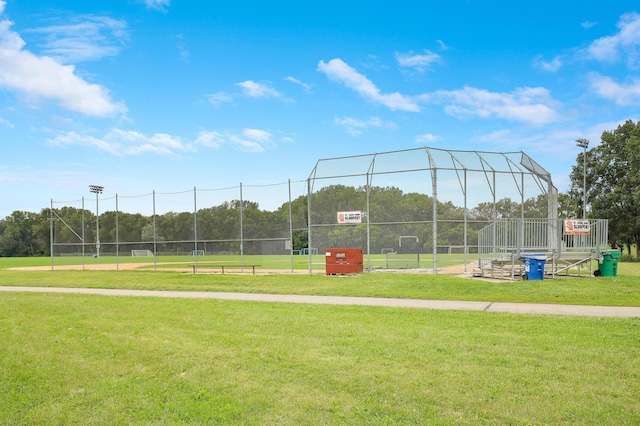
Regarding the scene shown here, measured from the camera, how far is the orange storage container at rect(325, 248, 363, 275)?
785 inches

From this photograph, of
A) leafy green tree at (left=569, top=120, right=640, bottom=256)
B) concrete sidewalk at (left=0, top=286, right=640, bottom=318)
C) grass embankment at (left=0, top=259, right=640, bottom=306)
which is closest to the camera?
concrete sidewalk at (left=0, top=286, right=640, bottom=318)

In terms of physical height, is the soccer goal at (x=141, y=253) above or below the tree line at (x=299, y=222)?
below

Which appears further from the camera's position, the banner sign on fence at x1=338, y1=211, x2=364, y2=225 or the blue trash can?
the banner sign on fence at x1=338, y1=211, x2=364, y2=225

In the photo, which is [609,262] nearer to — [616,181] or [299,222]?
[299,222]

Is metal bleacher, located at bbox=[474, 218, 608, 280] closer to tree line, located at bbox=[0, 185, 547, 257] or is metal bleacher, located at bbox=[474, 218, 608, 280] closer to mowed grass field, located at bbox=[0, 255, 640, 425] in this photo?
tree line, located at bbox=[0, 185, 547, 257]

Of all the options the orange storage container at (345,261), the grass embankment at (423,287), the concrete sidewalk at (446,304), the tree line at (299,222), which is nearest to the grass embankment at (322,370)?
the concrete sidewalk at (446,304)

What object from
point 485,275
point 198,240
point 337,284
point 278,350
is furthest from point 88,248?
point 278,350

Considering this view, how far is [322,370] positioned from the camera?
591 centimetres

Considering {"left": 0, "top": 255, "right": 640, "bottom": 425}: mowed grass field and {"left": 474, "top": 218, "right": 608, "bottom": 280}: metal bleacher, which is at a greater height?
{"left": 474, "top": 218, "right": 608, "bottom": 280}: metal bleacher

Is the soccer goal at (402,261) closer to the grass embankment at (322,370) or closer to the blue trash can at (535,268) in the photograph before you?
the blue trash can at (535,268)

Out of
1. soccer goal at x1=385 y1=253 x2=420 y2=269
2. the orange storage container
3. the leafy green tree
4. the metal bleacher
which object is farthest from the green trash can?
the leafy green tree

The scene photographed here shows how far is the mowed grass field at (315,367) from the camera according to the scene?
470cm

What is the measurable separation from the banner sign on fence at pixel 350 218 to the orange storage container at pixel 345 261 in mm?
1499

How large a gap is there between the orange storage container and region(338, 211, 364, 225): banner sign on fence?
1.50 metres
